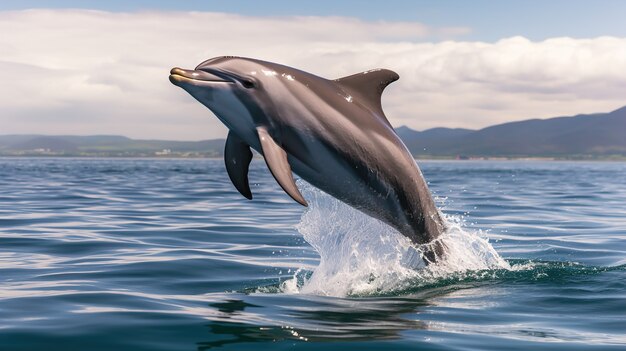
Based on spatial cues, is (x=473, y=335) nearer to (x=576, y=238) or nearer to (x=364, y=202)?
(x=364, y=202)

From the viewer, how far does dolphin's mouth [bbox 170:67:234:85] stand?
29.1ft

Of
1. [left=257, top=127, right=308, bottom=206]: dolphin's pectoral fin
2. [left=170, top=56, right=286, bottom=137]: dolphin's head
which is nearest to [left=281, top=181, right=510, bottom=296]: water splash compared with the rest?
[left=257, top=127, right=308, bottom=206]: dolphin's pectoral fin

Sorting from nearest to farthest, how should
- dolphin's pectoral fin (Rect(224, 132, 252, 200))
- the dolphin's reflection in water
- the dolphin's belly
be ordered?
the dolphin's reflection in water < the dolphin's belly < dolphin's pectoral fin (Rect(224, 132, 252, 200))

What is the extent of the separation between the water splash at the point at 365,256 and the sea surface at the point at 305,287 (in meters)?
0.02

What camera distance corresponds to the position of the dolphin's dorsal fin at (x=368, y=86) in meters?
9.72

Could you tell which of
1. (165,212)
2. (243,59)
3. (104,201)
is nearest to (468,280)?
(243,59)

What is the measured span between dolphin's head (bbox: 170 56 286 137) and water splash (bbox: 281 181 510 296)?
89.7 inches

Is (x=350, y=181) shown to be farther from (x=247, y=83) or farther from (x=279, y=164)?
(x=247, y=83)

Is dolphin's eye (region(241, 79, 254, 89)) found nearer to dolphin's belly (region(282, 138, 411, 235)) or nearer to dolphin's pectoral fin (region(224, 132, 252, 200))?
dolphin's pectoral fin (region(224, 132, 252, 200))

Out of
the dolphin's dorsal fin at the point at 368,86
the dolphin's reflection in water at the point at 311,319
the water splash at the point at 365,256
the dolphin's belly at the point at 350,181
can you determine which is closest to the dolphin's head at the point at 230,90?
the dolphin's belly at the point at 350,181

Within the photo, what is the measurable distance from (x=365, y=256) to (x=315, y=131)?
2.68m

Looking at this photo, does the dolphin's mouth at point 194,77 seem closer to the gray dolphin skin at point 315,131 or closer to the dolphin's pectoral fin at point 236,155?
the gray dolphin skin at point 315,131

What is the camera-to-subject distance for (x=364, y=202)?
9.55m

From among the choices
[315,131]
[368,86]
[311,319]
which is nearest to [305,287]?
[315,131]
